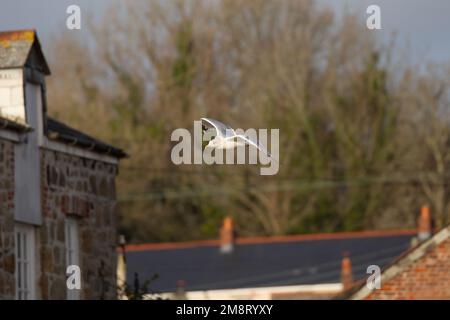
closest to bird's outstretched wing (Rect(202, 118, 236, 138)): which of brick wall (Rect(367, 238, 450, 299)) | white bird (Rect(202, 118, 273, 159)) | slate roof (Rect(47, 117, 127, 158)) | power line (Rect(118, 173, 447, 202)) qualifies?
white bird (Rect(202, 118, 273, 159))

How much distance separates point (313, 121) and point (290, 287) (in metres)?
16.1

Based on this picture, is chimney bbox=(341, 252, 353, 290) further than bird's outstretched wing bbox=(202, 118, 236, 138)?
Yes

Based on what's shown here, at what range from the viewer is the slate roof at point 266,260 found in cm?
3916

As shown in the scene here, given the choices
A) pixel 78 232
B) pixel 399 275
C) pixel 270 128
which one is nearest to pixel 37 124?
pixel 78 232

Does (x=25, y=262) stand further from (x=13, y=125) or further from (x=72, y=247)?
(x=13, y=125)

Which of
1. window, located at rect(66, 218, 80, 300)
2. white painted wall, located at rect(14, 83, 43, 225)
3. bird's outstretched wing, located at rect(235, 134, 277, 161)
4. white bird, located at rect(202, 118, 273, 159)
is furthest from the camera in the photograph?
window, located at rect(66, 218, 80, 300)

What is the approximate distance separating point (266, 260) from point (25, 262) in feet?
71.1

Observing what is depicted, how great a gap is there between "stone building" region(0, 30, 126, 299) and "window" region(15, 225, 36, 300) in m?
0.01

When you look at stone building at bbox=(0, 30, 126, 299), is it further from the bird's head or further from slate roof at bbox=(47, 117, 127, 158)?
the bird's head

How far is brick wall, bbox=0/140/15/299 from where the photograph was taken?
60.6ft

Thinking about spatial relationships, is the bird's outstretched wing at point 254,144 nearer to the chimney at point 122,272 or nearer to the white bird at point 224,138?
the white bird at point 224,138

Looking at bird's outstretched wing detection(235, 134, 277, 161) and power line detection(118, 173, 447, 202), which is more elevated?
bird's outstretched wing detection(235, 134, 277, 161)

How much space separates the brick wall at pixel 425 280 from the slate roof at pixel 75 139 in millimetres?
4551

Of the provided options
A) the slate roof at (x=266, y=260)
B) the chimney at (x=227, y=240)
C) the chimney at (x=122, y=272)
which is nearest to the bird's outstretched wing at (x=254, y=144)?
the chimney at (x=122, y=272)
